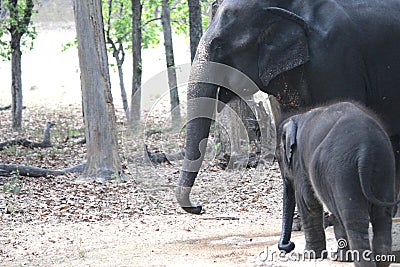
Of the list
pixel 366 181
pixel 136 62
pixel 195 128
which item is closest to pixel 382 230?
pixel 366 181

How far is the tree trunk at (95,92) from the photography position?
555 inches

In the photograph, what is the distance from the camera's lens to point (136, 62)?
2259 centimetres

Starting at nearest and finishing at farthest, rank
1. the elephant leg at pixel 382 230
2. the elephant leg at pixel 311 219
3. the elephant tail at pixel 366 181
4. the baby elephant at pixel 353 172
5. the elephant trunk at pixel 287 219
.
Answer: the elephant tail at pixel 366 181
the baby elephant at pixel 353 172
the elephant leg at pixel 382 230
the elephant leg at pixel 311 219
the elephant trunk at pixel 287 219

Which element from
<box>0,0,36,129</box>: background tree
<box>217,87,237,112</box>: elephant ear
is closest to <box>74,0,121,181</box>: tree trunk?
<box>217,87,237,112</box>: elephant ear

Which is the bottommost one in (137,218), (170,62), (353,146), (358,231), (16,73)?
(358,231)

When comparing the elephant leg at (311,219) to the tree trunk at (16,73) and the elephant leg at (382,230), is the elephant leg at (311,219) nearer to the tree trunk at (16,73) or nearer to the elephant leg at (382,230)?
the elephant leg at (382,230)

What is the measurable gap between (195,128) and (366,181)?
2.62 m

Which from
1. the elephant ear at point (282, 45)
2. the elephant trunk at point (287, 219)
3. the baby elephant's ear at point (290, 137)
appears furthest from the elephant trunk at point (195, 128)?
the baby elephant's ear at point (290, 137)

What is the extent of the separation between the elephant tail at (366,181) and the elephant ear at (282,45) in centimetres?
235

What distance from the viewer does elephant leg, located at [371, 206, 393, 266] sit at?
18.5 ft

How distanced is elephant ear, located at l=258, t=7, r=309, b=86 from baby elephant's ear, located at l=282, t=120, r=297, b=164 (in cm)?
129

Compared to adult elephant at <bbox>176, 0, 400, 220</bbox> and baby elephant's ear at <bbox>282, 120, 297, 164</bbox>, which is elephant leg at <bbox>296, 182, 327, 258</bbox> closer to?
baby elephant's ear at <bbox>282, 120, 297, 164</bbox>

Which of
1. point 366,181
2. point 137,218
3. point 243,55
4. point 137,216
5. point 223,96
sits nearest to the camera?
point 366,181

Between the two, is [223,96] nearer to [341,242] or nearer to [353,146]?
[341,242]
